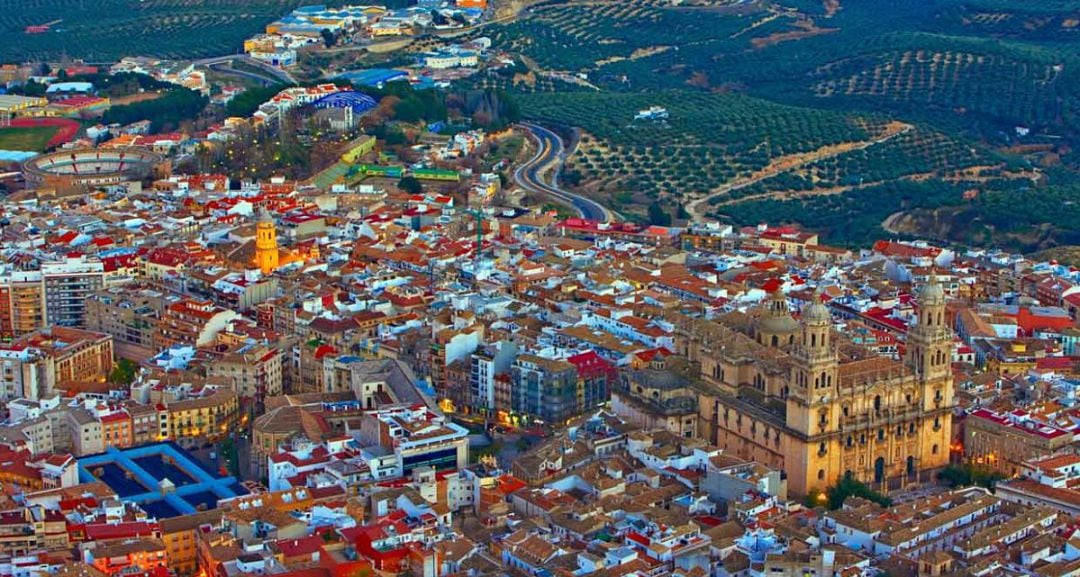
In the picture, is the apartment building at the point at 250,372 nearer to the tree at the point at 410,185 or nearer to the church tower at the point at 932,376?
the church tower at the point at 932,376

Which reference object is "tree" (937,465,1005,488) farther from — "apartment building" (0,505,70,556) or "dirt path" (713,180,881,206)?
"dirt path" (713,180,881,206)

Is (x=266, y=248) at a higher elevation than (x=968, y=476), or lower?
higher

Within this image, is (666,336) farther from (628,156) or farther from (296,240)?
(628,156)

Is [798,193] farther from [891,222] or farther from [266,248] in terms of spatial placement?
[266,248]

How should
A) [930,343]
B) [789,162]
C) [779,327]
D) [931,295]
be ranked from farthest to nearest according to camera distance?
[789,162], [779,327], [931,295], [930,343]

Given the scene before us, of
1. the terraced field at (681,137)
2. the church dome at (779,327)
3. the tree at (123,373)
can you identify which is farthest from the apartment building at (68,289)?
the terraced field at (681,137)

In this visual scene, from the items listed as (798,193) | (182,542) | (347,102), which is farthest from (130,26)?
(182,542)

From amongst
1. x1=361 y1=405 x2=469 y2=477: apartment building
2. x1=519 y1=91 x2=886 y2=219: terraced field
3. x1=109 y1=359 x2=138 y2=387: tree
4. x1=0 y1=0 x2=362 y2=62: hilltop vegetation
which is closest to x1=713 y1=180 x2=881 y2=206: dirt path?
x1=519 y1=91 x2=886 y2=219: terraced field
